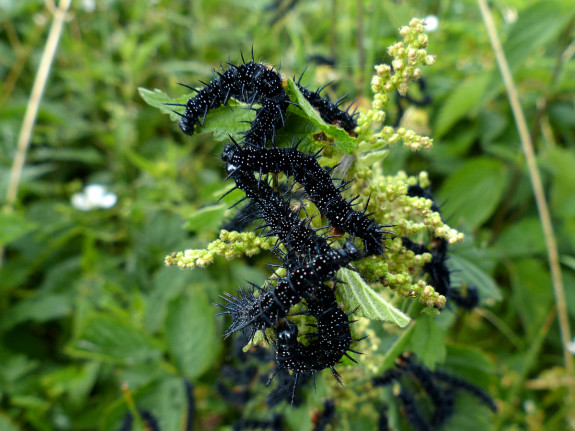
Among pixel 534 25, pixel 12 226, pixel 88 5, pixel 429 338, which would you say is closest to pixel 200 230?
pixel 429 338

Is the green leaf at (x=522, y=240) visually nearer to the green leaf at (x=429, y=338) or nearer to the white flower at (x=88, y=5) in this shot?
the green leaf at (x=429, y=338)

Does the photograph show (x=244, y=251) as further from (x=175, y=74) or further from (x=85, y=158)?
(x=175, y=74)

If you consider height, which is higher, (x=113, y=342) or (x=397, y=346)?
(x=113, y=342)

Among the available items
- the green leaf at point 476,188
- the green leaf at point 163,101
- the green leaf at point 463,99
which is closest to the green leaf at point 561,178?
the green leaf at point 476,188

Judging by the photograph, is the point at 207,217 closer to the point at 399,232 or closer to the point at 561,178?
the point at 399,232

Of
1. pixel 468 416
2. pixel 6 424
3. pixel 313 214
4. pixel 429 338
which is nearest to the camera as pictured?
pixel 313 214

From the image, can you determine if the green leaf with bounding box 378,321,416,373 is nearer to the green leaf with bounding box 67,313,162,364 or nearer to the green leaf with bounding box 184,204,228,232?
the green leaf with bounding box 184,204,228,232

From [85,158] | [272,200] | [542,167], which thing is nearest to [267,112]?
[272,200]
